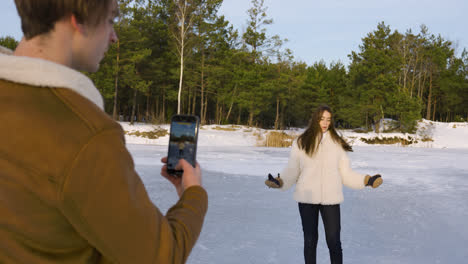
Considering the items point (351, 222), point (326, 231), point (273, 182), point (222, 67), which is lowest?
point (351, 222)

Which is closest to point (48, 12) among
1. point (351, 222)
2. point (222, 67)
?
point (351, 222)

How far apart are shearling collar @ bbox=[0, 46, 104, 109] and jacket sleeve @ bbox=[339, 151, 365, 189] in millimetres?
3449

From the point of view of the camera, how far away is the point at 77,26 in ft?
2.40

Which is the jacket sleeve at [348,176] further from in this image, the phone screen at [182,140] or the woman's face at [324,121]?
the phone screen at [182,140]

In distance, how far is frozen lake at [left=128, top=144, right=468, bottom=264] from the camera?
405 cm

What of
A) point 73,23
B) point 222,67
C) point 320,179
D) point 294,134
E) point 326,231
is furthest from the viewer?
point 222,67

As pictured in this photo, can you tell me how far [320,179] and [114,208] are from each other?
318 centimetres

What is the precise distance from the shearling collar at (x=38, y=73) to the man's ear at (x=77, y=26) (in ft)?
0.33

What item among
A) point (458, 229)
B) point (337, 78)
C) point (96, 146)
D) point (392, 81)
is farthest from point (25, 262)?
point (337, 78)

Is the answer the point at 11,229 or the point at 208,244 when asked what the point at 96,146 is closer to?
the point at 11,229

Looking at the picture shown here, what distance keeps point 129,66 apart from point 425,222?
25972mm

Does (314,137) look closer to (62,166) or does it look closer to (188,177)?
(188,177)

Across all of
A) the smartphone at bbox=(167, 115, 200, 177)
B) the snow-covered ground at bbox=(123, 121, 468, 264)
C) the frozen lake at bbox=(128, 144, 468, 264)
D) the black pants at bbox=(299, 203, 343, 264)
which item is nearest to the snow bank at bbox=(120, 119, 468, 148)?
the snow-covered ground at bbox=(123, 121, 468, 264)

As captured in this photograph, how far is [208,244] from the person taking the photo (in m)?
4.27
